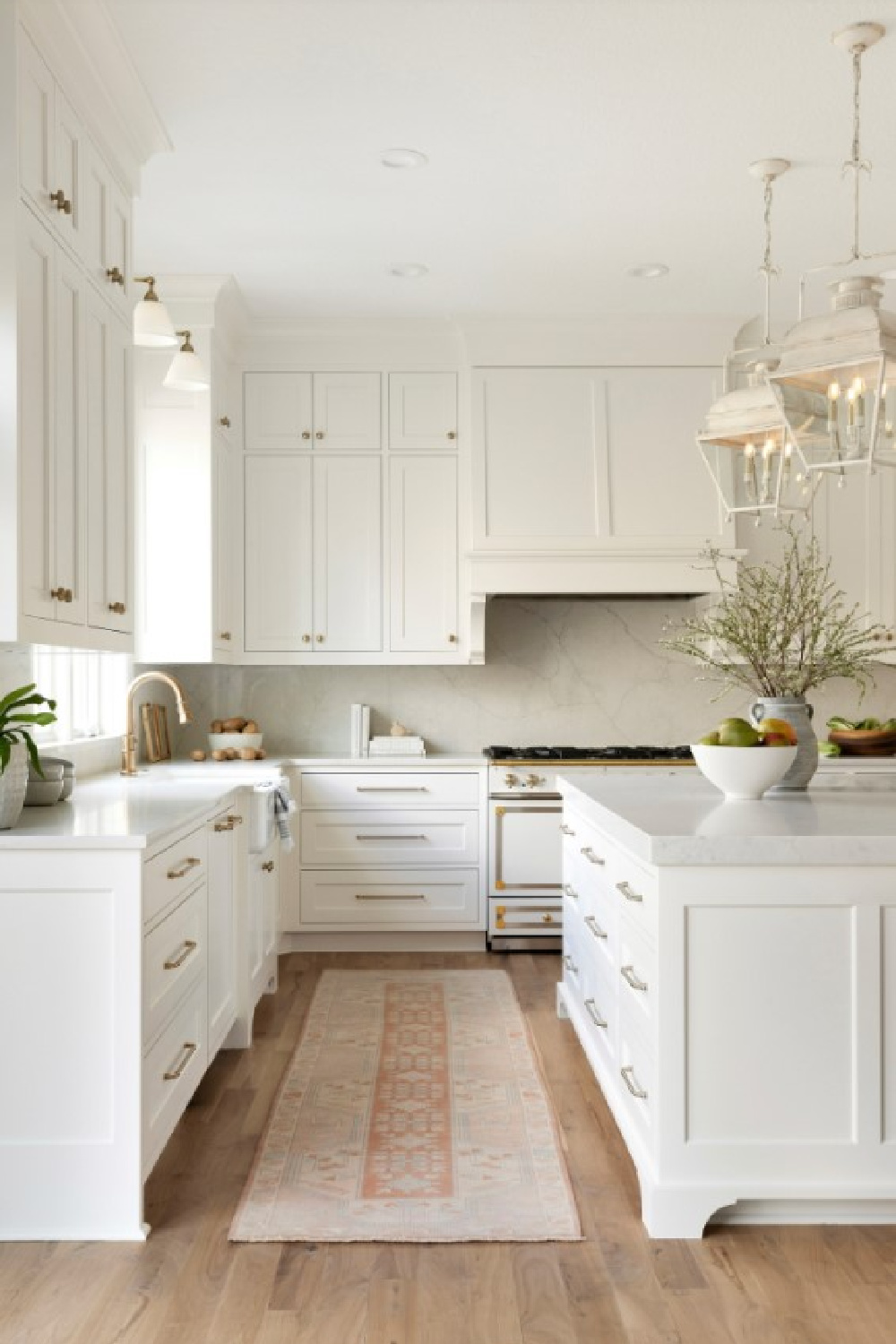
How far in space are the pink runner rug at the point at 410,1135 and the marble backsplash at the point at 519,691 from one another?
1641 mm

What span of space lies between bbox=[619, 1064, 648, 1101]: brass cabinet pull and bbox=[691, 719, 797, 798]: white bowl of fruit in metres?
0.76

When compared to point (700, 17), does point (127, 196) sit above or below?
below

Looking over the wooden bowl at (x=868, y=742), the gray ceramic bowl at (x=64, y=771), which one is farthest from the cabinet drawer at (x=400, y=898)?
the gray ceramic bowl at (x=64, y=771)

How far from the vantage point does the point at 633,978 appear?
2684 millimetres

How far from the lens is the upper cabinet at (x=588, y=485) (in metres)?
5.31

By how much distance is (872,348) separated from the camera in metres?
2.56

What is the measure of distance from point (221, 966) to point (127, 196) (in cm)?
227

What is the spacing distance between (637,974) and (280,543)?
326 cm

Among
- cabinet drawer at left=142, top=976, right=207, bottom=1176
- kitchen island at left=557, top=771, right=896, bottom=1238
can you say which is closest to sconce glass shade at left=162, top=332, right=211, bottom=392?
cabinet drawer at left=142, top=976, right=207, bottom=1176

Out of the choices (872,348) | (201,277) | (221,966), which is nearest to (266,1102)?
(221,966)

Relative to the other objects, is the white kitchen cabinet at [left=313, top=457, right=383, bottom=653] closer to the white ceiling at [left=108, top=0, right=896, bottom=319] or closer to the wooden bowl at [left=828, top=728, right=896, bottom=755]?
the white ceiling at [left=108, top=0, right=896, bottom=319]

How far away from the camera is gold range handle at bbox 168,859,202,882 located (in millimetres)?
2828

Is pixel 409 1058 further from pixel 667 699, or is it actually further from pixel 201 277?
pixel 201 277

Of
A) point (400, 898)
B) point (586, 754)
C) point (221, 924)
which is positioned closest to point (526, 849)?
point (586, 754)
